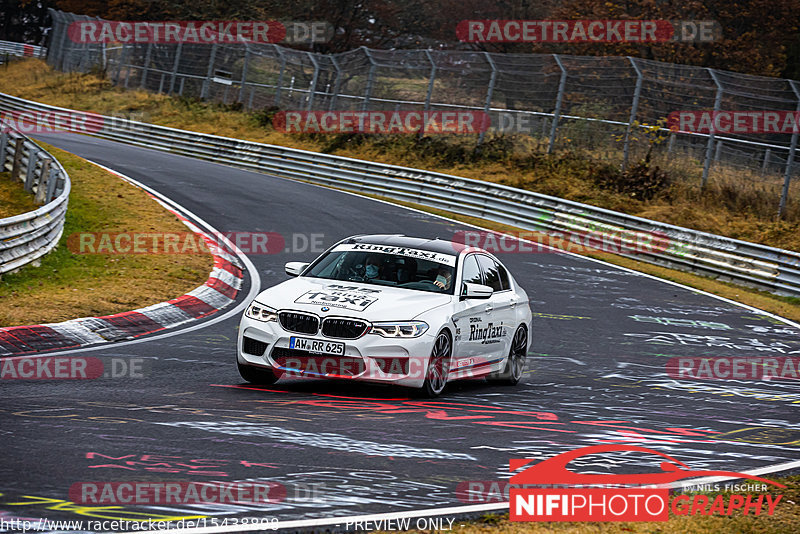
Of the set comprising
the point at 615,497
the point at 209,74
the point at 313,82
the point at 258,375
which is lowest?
the point at 258,375

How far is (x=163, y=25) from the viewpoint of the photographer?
4819 cm

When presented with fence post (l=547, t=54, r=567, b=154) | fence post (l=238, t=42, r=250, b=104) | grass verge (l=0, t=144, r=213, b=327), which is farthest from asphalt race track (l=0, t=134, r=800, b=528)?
fence post (l=238, t=42, r=250, b=104)

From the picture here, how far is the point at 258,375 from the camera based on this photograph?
31.1ft

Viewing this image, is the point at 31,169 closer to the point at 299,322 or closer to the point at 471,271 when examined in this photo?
the point at 471,271

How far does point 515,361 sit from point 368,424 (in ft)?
13.0

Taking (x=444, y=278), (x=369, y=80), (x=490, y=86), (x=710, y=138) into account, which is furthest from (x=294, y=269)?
(x=369, y=80)

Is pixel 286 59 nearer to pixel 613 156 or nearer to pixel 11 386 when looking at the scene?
pixel 613 156

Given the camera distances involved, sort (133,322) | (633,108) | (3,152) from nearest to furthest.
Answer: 1. (133,322)
2. (3,152)
3. (633,108)

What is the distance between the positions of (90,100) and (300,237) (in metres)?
30.7

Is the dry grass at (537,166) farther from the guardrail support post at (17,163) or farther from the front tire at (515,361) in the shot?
the guardrail support post at (17,163)

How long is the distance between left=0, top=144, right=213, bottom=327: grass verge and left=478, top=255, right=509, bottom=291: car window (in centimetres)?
482

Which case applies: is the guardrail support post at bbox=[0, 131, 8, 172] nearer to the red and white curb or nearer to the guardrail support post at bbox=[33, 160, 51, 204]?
the guardrail support post at bbox=[33, 160, 51, 204]

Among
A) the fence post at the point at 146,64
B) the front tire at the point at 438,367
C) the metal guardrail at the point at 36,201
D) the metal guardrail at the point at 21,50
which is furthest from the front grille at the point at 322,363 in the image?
the metal guardrail at the point at 21,50

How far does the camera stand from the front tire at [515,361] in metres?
11.3
